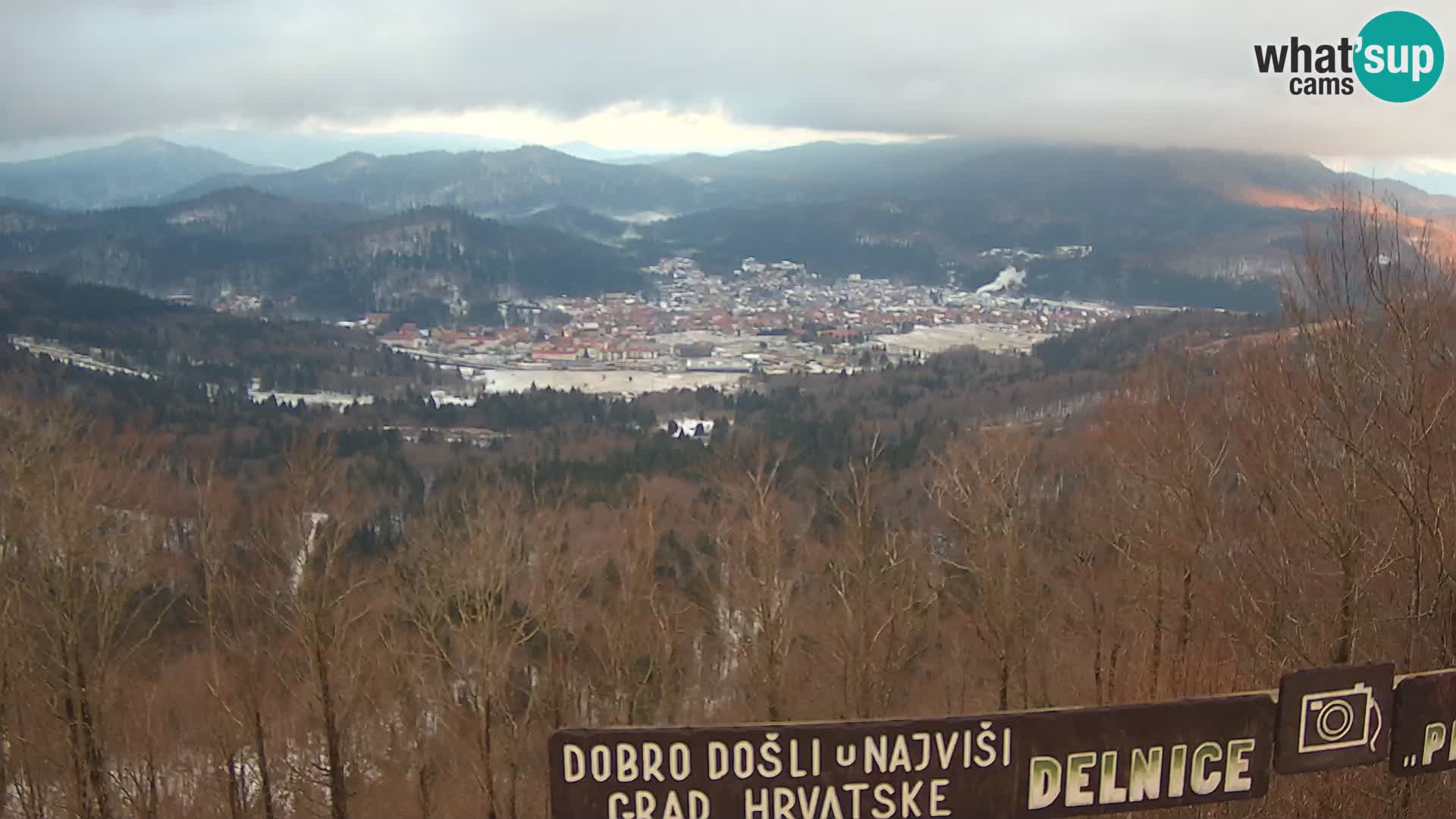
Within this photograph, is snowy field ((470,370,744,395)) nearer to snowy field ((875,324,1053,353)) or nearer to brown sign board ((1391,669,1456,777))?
snowy field ((875,324,1053,353))

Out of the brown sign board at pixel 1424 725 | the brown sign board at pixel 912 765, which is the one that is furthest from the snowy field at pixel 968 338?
the brown sign board at pixel 912 765

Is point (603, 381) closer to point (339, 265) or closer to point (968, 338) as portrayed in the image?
point (968, 338)

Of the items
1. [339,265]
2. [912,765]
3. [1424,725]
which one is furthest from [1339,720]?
[339,265]

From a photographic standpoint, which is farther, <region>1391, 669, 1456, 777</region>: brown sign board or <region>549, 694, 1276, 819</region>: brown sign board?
<region>1391, 669, 1456, 777</region>: brown sign board

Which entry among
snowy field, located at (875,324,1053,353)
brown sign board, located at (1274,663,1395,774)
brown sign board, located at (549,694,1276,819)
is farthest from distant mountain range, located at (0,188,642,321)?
brown sign board, located at (1274,663,1395,774)

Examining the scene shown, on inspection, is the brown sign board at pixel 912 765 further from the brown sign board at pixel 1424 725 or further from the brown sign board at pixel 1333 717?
the brown sign board at pixel 1424 725

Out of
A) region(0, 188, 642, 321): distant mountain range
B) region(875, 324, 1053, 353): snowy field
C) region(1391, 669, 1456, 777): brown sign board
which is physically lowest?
region(875, 324, 1053, 353): snowy field
